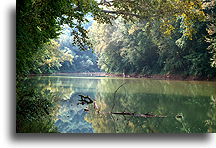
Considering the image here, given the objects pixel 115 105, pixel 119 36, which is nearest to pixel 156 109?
pixel 115 105

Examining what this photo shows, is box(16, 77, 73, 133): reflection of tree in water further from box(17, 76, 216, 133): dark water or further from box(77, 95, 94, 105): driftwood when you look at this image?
box(77, 95, 94, 105): driftwood

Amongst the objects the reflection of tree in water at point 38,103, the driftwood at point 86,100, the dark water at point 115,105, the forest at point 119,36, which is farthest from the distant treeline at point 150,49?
the reflection of tree in water at point 38,103

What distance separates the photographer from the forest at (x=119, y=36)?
11.3 ft

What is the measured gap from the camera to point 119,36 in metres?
4.15

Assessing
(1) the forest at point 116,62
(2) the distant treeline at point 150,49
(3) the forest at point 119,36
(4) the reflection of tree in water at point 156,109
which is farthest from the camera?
(2) the distant treeline at point 150,49

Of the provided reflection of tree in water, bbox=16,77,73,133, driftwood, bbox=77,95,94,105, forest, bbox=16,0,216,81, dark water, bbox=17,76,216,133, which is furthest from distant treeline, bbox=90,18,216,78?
Answer: reflection of tree in water, bbox=16,77,73,133

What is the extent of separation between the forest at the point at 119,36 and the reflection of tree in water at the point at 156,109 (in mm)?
313

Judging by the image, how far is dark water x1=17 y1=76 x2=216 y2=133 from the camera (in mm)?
3121

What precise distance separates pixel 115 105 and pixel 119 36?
123 cm

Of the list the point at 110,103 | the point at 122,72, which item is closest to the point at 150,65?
the point at 122,72

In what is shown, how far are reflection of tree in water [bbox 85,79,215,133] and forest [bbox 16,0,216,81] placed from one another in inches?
12.3

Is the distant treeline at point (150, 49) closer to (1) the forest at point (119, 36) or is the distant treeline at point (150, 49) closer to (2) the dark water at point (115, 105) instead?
(1) the forest at point (119, 36)

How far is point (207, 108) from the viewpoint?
3.46 meters

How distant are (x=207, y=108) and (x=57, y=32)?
7.85ft
